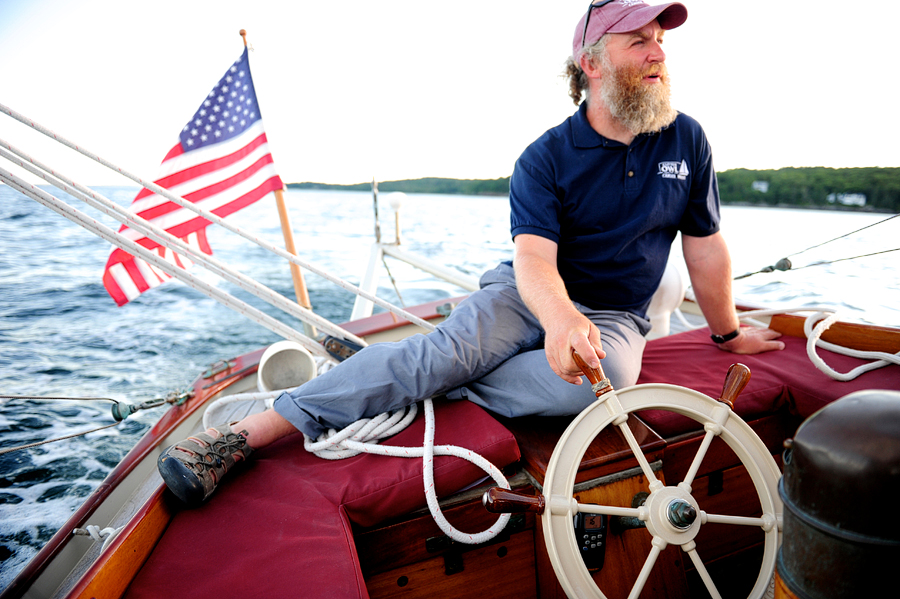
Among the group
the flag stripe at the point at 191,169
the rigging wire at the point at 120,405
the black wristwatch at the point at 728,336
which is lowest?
the rigging wire at the point at 120,405

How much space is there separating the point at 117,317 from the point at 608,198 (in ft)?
18.4

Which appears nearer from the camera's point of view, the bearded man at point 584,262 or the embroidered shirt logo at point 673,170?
the bearded man at point 584,262

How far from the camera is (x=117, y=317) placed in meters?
Answer: 5.30

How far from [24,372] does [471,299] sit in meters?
3.48

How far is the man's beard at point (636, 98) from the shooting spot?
4.80 feet

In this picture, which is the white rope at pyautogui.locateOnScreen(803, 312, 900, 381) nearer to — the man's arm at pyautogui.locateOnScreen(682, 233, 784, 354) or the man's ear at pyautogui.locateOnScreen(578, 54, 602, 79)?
the man's arm at pyautogui.locateOnScreen(682, 233, 784, 354)

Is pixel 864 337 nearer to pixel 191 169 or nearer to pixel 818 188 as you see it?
pixel 191 169

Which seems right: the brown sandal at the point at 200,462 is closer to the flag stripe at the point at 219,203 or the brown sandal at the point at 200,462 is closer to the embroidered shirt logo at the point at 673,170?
the embroidered shirt logo at the point at 673,170

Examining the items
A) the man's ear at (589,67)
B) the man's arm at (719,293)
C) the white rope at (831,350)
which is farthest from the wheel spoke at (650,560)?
the man's ear at (589,67)

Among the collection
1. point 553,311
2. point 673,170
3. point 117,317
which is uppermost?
point 673,170

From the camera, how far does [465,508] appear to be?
1.09 metres

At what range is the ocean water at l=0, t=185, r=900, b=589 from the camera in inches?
77.3

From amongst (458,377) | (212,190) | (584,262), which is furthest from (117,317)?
(584,262)

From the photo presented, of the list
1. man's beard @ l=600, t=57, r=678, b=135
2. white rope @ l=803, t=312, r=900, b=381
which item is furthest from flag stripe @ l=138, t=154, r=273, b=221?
white rope @ l=803, t=312, r=900, b=381
